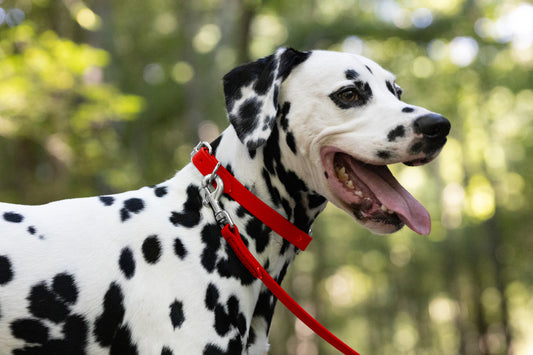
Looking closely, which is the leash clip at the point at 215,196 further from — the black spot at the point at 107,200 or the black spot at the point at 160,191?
the black spot at the point at 107,200

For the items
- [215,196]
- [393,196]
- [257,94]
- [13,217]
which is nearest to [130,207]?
[215,196]

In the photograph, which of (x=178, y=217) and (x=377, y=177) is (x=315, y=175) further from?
(x=178, y=217)

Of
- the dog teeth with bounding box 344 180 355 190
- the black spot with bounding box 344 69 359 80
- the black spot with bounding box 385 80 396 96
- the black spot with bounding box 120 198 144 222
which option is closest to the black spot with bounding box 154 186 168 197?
the black spot with bounding box 120 198 144 222

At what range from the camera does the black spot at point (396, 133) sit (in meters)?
2.75

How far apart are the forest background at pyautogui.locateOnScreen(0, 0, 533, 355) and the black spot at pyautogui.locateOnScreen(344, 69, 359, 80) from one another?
16.9ft

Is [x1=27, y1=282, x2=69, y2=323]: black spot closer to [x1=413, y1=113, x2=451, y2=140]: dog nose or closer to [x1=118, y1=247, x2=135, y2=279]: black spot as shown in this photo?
[x1=118, y1=247, x2=135, y2=279]: black spot

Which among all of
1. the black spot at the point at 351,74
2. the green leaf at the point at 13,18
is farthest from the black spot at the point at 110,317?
the green leaf at the point at 13,18

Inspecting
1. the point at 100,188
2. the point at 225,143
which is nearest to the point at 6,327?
the point at 225,143

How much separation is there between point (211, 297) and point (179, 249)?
302 millimetres

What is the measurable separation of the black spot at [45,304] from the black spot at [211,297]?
0.68 meters

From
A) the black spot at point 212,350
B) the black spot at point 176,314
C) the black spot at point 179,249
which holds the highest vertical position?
the black spot at point 179,249

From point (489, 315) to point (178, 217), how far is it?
27175 millimetres

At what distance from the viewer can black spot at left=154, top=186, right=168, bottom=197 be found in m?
2.92

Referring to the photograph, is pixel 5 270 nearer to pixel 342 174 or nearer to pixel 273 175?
pixel 273 175
